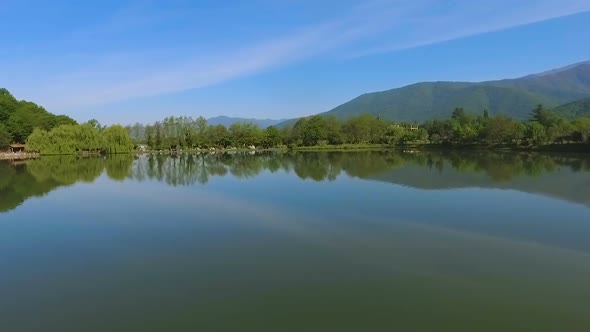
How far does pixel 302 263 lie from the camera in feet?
25.6

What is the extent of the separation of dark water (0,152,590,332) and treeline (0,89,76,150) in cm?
5111

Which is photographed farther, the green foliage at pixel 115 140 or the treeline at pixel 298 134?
the treeline at pixel 298 134

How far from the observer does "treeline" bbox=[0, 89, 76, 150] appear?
5884 centimetres

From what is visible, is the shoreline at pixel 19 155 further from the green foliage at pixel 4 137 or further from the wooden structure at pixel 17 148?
the wooden structure at pixel 17 148

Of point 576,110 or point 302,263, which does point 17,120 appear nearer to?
point 302,263

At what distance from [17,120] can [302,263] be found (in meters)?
65.3

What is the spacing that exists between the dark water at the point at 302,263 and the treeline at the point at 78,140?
46993mm

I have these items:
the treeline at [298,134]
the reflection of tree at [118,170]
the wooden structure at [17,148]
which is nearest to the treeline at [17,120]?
the wooden structure at [17,148]

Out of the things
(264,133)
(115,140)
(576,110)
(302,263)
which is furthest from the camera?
(576,110)

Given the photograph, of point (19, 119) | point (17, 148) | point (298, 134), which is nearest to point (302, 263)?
point (19, 119)

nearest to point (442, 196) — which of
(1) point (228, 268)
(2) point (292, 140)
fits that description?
(1) point (228, 268)

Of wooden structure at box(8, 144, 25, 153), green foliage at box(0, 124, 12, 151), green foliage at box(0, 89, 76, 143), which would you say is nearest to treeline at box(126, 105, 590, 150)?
green foliage at box(0, 89, 76, 143)

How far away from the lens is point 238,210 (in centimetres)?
1361

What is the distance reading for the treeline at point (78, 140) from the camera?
189 feet
